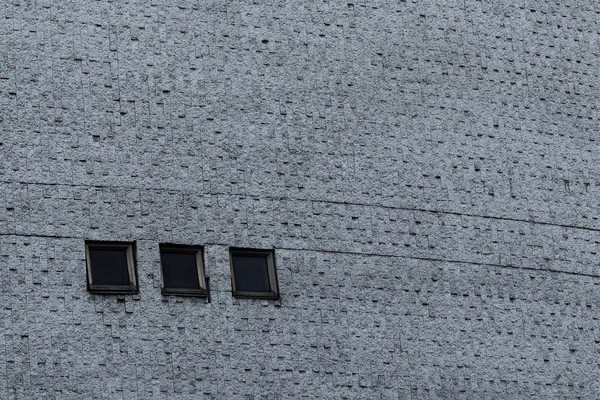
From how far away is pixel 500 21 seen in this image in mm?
23672

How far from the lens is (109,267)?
67.5 ft

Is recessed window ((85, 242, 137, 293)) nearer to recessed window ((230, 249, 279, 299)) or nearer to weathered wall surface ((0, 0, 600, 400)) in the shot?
weathered wall surface ((0, 0, 600, 400))

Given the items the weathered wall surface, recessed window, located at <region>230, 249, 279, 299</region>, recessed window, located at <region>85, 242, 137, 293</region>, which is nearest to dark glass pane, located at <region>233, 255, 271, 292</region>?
recessed window, located at <region>230, 249, 279, 299</region>

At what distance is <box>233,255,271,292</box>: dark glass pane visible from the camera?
21.0 meters

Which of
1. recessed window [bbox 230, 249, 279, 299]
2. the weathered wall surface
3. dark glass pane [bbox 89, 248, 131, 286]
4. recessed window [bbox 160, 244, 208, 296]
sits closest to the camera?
the weathered wall surface

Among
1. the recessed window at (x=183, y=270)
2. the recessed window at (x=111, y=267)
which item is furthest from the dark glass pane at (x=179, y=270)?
the recessed window at (x=111, y=267)

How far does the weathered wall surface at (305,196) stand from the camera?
20.3m

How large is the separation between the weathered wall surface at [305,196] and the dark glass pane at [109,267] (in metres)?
0.20

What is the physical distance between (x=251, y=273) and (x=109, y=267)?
1.63 meters

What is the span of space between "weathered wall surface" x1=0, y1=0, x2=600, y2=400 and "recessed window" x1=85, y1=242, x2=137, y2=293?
116mm

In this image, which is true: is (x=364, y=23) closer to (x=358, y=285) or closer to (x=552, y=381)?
(x=358, y=285)

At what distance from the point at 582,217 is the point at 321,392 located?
4363 millimetres

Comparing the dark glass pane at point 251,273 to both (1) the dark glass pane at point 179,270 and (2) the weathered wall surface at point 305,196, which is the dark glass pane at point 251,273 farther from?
(1) the dark glass pane at point 179,270

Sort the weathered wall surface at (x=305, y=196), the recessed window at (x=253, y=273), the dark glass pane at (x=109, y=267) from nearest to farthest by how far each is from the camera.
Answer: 1. the weathered wall surface at (x=305, y=196)
2. the dark glass pane at (x=109, y=267)
3. the recessed window at (x=253, y=273)
